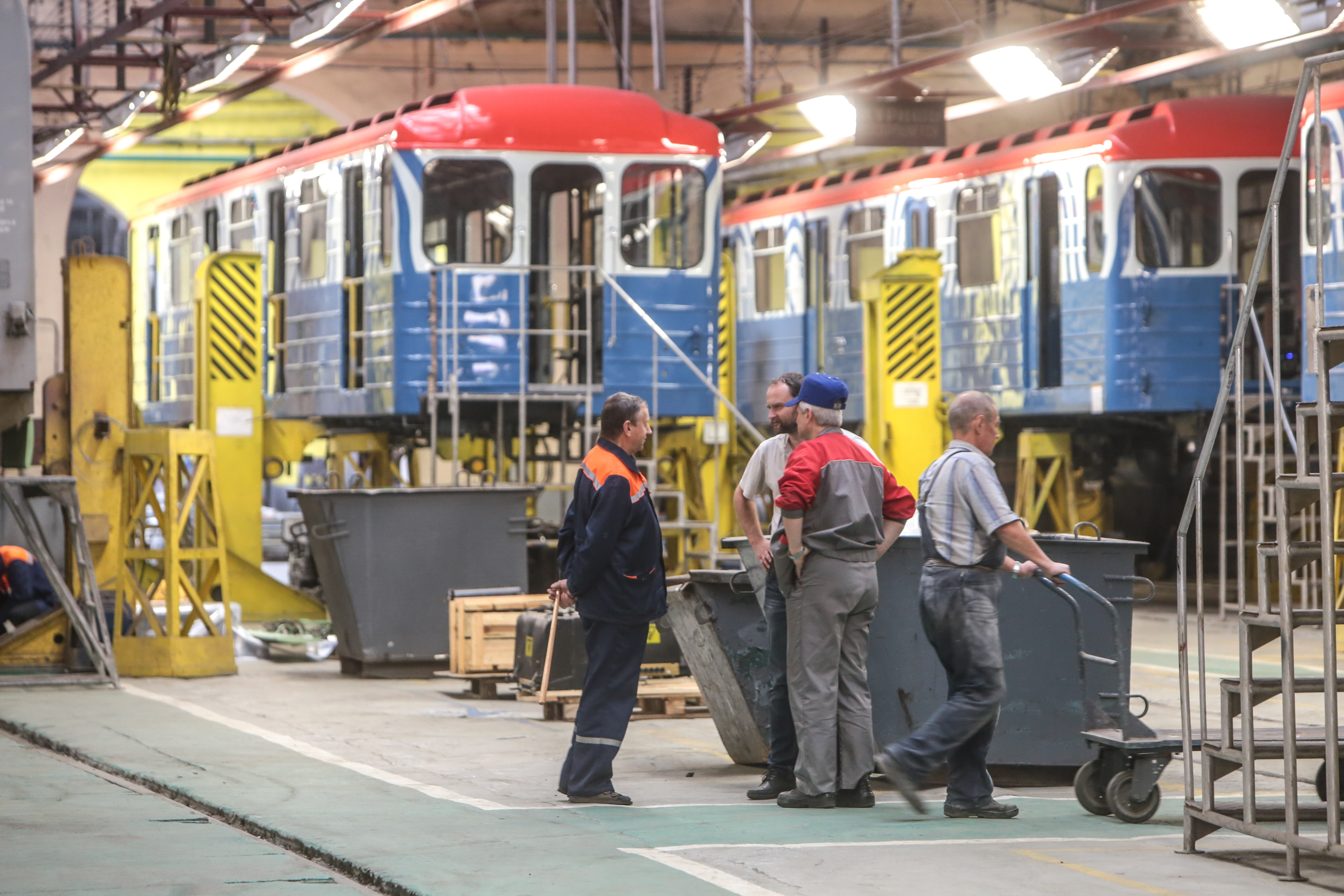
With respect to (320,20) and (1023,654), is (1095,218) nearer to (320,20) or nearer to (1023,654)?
(320,20)

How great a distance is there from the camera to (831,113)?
832 inches

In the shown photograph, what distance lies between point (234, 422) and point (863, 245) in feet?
23.7

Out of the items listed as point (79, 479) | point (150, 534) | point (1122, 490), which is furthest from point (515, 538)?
point (150, 534)

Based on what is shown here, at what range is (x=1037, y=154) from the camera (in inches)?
700

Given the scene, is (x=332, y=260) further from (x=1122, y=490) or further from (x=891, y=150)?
(x=891, y=150)

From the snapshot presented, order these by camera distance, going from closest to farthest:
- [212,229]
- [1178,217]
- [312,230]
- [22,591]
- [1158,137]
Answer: [22,591] < [1158,137] < [1178,217] < [312,230] < [212,229]

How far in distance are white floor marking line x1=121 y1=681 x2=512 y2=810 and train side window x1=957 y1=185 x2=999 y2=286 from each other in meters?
9.38

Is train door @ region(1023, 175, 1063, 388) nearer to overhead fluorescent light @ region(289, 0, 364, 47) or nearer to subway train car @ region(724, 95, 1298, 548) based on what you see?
subway train car @ region(724, 95, 1298, 548)

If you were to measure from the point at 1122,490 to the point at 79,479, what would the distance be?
Answer: 486 inches

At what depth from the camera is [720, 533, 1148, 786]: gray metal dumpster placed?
8.23 meters

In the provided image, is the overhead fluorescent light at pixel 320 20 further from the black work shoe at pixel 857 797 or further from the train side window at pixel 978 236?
the black work shoe at pixel 857 797

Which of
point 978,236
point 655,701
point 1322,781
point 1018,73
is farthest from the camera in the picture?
point 1018,73

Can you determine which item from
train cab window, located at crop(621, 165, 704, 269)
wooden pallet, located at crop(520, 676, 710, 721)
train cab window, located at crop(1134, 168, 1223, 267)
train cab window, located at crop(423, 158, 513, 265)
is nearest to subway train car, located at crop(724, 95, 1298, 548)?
train cab window, located at crop(1134, 168, 1223, 267)

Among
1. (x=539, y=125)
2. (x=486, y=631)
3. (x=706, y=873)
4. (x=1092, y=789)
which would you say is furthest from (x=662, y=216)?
(x=706, y=873)
